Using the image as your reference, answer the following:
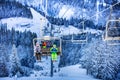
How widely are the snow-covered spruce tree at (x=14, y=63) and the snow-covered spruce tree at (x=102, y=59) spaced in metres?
1.43

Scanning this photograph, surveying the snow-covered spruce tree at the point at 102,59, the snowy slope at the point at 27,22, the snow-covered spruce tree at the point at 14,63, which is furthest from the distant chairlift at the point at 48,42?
the snow-covered spruce tree at the point at 102,59

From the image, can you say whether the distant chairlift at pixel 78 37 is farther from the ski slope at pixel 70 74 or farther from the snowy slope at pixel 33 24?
the ski slope at pixel 70 74

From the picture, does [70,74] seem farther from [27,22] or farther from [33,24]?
[27,22]

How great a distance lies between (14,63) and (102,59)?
1.93 metres

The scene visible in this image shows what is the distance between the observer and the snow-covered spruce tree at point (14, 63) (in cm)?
676

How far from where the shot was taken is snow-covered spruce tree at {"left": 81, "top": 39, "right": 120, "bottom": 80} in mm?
6777

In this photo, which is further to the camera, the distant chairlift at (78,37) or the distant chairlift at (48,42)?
the distant chairlift at (78,37)

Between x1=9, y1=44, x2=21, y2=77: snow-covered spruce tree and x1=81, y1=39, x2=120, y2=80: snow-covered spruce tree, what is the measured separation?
143 centimetres

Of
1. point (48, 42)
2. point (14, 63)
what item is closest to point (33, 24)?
point (48, 42)

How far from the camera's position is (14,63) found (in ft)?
22.2

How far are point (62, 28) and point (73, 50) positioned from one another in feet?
1.77

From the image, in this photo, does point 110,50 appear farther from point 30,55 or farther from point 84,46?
point 30,55

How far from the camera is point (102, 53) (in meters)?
6.81

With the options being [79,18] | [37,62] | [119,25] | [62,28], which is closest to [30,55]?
[37,62]
